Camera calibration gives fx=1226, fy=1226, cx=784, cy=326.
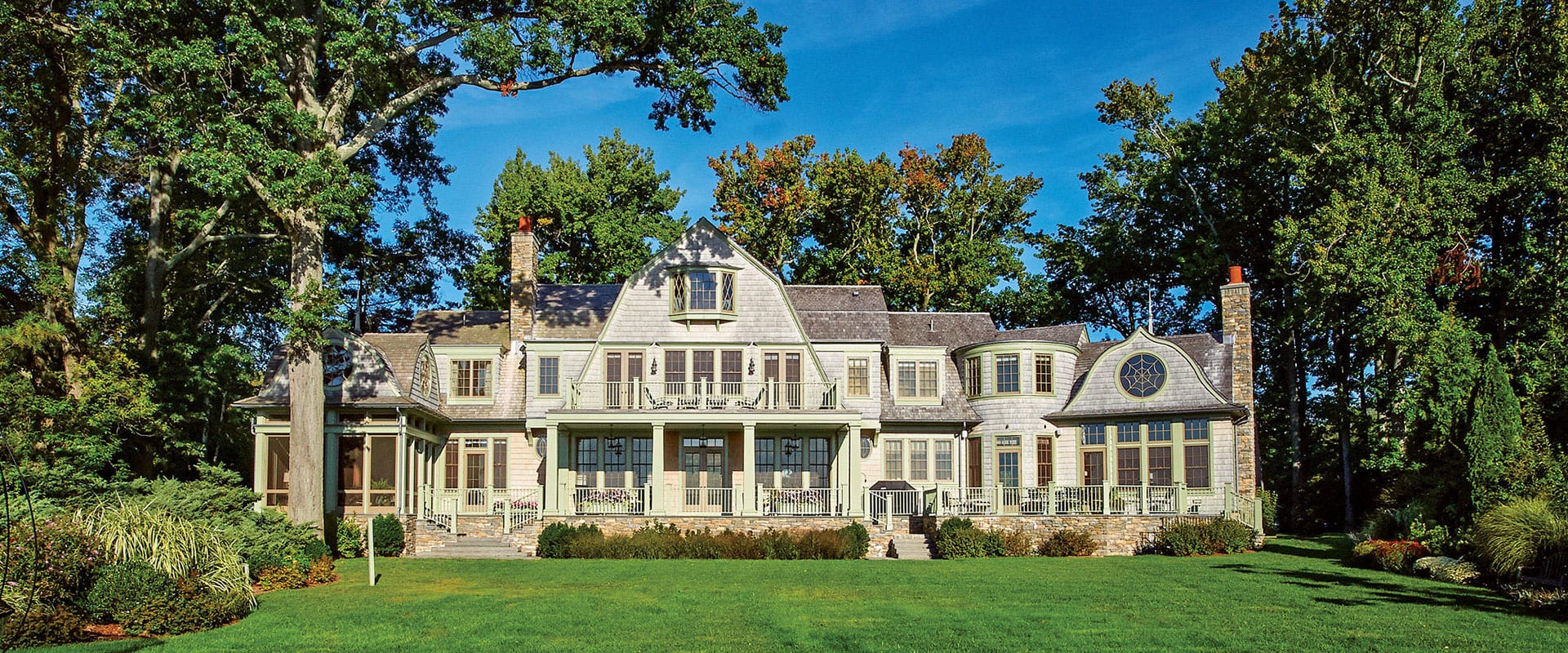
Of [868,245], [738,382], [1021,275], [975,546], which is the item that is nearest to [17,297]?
[738,382]

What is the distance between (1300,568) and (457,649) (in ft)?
52.5

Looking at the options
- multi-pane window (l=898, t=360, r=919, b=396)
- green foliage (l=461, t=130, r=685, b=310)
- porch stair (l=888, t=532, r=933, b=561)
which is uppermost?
green foliage (l=461, t=130, r=685, b=310)

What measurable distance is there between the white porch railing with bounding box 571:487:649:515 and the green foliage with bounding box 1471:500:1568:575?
16.7 metres

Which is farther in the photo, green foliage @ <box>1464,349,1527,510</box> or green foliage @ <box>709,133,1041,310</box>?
green foliage @ <box>709,133,1041,310</box>

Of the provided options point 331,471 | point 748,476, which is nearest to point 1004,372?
point 748,476

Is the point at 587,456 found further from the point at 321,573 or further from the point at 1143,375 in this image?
the point at 1143,375

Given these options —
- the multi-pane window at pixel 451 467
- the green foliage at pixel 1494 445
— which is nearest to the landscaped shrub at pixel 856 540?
the multi-pane window at pixel 451 467

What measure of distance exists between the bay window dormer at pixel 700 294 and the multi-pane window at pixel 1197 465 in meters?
11.8

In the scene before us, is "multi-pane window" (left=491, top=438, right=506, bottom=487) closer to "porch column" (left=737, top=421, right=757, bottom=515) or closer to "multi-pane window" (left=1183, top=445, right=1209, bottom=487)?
"porch column" (left=737, top=421, right=757, bottom=515)

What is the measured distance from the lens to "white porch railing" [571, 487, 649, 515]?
2798 centimetres

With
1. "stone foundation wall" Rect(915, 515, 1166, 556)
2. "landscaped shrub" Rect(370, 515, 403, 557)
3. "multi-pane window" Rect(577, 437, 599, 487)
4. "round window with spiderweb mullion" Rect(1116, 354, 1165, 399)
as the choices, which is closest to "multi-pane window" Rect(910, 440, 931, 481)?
"stone foundation wall" Rect(915, 515, 1166, 556)

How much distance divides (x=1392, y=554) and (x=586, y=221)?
92.1ft

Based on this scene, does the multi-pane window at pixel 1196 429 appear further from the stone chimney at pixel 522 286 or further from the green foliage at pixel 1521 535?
the stone chimney at pixel 522 286

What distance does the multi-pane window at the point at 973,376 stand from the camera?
32.5m
